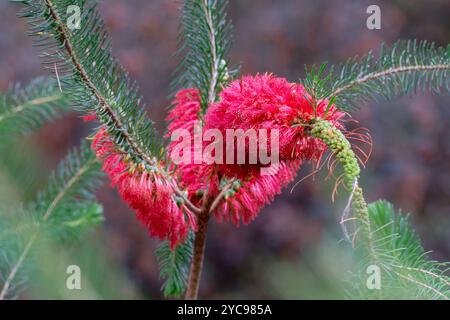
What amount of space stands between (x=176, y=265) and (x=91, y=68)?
0.20 metres

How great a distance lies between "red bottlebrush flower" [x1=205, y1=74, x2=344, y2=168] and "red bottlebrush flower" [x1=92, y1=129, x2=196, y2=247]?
0.19 feet

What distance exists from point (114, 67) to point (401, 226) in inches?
8.7

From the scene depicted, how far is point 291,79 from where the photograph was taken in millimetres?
981

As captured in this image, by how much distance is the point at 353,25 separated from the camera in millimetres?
950

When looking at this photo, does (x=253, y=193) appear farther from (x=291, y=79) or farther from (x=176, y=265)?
(x=291, y=79)

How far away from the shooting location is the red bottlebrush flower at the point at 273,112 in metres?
0.32

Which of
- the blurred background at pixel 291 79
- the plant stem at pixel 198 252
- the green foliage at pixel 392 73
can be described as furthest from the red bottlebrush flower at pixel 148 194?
the blurred background at pixel 291 79

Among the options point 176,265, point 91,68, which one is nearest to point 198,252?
point 176,265

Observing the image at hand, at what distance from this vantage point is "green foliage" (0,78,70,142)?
0.51m

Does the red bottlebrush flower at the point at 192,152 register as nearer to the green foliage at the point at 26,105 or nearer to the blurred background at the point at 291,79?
the green foliage at the point at 26,105

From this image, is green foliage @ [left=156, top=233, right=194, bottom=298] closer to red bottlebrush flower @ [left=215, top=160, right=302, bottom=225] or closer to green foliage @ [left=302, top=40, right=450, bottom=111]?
red bottlebrush flower @ [left=215, top=160, right=302, bottom=225]

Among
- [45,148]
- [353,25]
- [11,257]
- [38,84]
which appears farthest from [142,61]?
[11,257]

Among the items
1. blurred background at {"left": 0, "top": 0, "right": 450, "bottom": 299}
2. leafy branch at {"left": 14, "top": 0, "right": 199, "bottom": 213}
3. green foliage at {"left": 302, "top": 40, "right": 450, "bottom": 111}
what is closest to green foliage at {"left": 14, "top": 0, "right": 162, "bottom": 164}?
leafy branch at {"left": 14, "top": 0, "right": 199, "bottom": 213}

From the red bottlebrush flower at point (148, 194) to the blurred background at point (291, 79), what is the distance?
477 mm
